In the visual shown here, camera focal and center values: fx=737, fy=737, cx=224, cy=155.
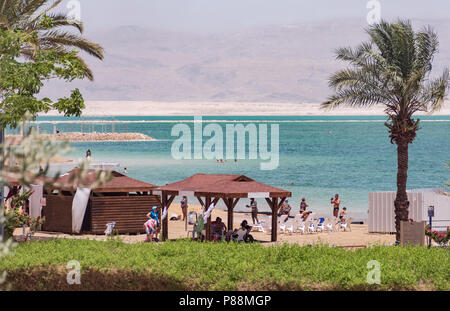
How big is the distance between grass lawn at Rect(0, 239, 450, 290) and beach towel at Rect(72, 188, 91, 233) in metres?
9.57

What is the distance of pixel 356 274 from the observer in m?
14.4

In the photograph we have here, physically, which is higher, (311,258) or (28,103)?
(28,103)

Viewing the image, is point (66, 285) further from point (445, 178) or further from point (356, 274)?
point (445, 178)

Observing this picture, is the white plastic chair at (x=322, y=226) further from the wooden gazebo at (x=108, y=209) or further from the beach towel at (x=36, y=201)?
the beach towel at (x=36, y=201)

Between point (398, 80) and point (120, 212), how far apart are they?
11.3m

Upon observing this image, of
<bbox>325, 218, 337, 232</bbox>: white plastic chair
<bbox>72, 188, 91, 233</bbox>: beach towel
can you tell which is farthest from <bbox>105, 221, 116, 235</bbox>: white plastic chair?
<bbox>325, 218, 337, 232</bbox>: white plastic chair

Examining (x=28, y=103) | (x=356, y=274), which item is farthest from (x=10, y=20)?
(x=356, y=274)

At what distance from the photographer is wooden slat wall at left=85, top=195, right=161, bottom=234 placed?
27188mm

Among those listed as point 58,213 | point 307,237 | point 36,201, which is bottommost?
point 307,237

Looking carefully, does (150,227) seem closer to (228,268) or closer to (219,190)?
(219,190)

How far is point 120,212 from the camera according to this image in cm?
2742

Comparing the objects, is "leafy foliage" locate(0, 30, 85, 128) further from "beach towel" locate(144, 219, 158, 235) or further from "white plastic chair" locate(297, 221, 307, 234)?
"white plastic chair" locate(297, 221, 307, 234)

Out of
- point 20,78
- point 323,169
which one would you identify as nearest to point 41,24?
point 20,78

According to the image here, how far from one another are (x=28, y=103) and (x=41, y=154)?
10.00m
